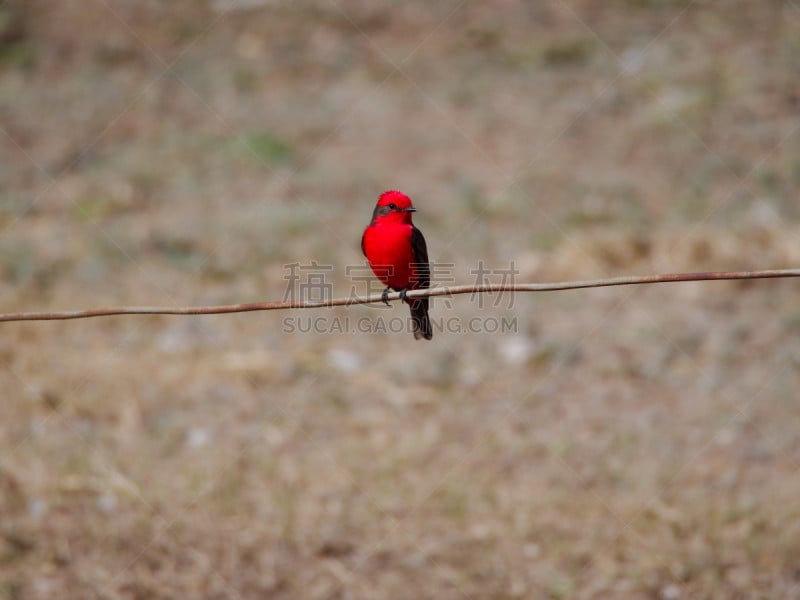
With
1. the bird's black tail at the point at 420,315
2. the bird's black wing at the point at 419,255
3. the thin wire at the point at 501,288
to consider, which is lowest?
the thin wire at the point at 501,288

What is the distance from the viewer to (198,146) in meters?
9.57

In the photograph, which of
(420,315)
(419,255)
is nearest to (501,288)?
(419,255)

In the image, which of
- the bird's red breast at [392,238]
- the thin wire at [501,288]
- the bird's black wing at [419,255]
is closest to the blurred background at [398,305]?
the bird's black wing at [419,255]

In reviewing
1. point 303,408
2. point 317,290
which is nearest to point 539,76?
point 317,290

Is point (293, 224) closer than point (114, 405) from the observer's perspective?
No

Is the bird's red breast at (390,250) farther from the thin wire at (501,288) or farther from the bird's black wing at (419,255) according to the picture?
the thin wire at (501,288)

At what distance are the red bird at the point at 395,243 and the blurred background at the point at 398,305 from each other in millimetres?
1405

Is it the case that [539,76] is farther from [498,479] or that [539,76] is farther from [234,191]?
[498,479]

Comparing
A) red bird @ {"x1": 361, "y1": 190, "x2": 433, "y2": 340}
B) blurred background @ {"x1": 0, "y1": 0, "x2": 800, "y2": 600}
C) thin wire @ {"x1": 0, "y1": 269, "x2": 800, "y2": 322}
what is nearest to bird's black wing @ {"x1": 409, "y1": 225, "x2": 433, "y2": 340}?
red bird @ {"x1": 361, "y1": 190, "x2": 433, "y2": 340}

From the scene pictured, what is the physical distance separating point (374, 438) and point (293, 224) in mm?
2875

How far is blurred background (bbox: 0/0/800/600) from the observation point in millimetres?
4707

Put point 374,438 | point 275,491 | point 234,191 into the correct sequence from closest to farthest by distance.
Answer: point 275,491
point 374,438
point 234,191

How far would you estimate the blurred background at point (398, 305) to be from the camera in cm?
471

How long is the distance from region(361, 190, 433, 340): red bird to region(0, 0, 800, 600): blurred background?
1.41 meters
